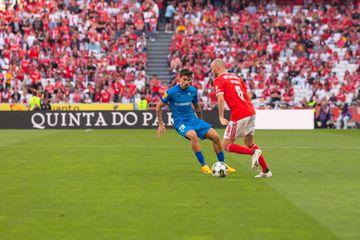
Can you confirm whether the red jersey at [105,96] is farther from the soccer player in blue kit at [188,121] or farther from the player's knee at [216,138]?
the player's knee at [216,138]

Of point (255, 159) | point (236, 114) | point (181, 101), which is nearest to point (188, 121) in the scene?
point (181, 101)

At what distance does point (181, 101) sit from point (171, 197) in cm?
393

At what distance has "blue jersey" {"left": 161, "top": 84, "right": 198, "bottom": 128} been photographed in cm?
1446

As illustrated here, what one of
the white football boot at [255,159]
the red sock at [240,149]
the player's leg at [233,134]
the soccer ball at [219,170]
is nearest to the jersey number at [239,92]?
the player's leg at [233,134]

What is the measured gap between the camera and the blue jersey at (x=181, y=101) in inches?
569

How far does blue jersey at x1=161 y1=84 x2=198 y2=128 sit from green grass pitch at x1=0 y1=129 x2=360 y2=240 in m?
0.95

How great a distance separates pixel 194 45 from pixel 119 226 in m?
33.0

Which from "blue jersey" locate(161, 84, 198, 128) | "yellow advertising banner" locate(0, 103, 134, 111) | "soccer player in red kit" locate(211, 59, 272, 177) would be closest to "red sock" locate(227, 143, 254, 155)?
"soccer player in red kit" locate(211, 59, 272, 177)

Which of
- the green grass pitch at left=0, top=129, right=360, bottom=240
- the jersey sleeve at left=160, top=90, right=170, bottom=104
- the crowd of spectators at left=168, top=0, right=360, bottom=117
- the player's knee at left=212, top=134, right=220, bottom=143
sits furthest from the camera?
the crowd of spectators at left=168, top=0, right=360, bottom=117

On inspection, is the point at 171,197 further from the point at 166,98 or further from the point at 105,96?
the point at 105,96

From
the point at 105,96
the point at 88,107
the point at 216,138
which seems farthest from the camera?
the point at 105,96

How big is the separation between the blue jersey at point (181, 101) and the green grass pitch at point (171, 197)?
95 centimetres

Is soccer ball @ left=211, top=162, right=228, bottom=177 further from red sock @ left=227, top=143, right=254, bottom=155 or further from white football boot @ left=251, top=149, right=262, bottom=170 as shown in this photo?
white football boot @ left=251, top=149, right=262, bottom=170

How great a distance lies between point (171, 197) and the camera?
35.5 ft
